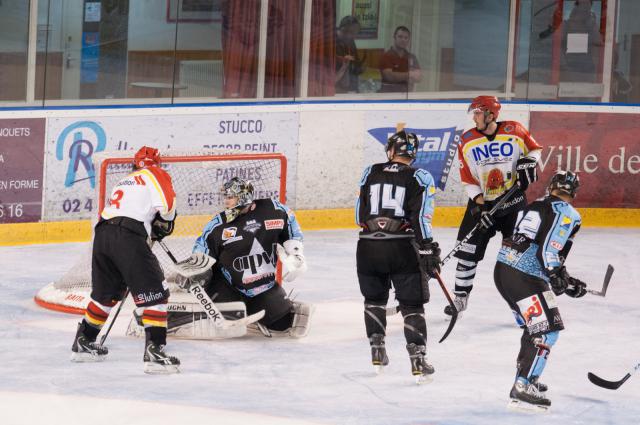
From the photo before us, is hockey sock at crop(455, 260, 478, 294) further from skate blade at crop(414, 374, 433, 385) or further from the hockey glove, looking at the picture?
the hockey glove

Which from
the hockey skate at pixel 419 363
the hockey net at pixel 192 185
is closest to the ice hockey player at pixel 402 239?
the hockey skate at pixel 419 363

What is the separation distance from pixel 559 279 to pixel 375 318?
104 cm

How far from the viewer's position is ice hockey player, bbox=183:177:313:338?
7.01 m

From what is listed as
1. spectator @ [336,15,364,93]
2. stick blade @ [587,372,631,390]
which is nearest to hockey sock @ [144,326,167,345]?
stick blade @ [587,372,631,390]

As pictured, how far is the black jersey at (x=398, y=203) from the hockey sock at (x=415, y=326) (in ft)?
1.18

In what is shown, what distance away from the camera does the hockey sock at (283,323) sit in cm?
725

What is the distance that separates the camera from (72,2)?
9875 mm

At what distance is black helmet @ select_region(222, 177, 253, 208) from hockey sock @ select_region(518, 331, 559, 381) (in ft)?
6.17

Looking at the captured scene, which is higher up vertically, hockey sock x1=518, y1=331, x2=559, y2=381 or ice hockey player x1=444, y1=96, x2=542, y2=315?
ice hockey player x1=444, y1=96, x2=542, y2=315

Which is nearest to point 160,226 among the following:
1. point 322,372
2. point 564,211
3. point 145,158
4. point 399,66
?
point 145,158

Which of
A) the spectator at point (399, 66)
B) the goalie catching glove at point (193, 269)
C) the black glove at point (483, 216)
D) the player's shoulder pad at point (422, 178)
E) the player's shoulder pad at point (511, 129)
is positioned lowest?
the goalie catching glove at point (193, 269)

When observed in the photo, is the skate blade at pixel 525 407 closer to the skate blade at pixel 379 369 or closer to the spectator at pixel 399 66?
the skate blade at pixel 379 369

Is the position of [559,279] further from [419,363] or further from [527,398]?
[419,363]

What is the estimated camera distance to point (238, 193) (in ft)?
22.9
